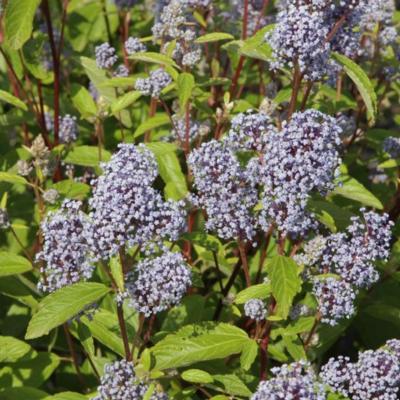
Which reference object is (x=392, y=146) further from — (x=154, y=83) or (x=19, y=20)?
(x=19, y=20)

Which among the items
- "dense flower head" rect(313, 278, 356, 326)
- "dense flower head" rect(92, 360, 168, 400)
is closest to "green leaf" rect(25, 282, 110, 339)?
"dense flower head" rect(92, 360, 168, 400)

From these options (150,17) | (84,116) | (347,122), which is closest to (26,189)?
(84,116)

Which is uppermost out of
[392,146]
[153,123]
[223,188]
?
[223,188]

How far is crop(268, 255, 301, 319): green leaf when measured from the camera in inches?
141

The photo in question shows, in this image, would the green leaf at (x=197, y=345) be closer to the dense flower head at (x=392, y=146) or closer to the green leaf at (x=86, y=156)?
the green leaf at (x=86, y=156)

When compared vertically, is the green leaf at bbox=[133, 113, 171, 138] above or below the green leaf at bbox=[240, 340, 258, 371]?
above

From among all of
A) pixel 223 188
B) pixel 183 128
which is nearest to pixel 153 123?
pixel 183 128

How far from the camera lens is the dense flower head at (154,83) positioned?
474cm

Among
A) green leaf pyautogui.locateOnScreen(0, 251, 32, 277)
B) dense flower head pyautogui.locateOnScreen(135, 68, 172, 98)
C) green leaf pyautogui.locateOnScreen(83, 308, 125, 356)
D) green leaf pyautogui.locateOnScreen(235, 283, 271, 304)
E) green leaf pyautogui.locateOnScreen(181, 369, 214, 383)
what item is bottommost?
green leaf pyautogui.locateOnScreen(83, 308, 125, 356)

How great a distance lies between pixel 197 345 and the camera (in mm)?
3885

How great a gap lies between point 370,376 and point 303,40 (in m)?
1.60

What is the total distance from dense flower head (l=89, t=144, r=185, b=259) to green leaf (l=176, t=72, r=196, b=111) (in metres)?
0.97

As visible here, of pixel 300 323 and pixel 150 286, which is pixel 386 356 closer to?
pixel 300 323

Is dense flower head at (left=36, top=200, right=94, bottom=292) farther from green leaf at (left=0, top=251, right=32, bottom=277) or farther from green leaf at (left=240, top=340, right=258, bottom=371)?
green leaf at (left=240, top=340, right=258, bottom=371)
